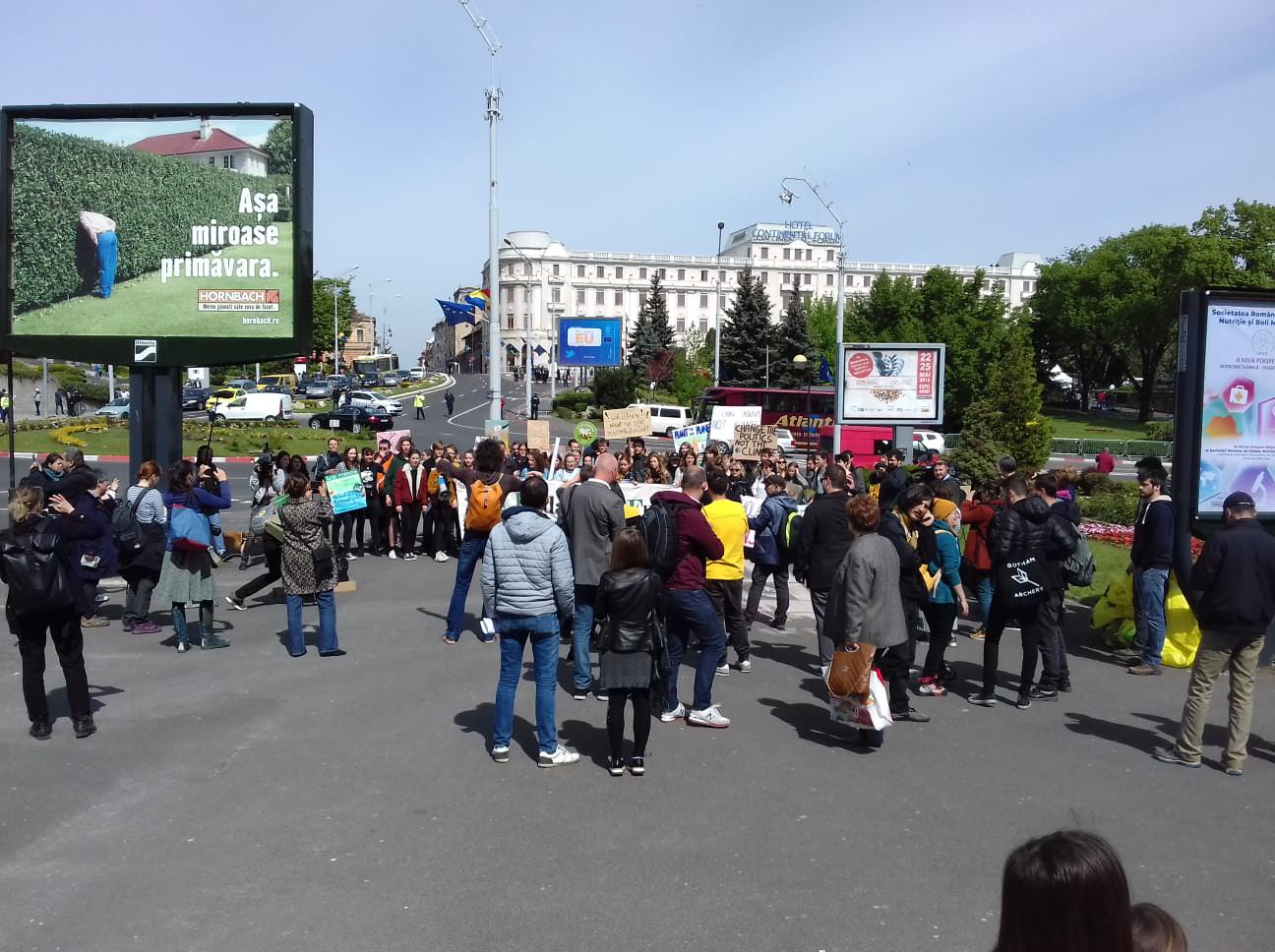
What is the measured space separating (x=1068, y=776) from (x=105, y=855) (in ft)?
18.7

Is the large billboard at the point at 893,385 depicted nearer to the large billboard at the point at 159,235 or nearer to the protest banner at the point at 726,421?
the protest banner at the point at 726,421

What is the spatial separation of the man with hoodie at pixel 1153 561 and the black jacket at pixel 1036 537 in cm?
173

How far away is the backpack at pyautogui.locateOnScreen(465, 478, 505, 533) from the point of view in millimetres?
9875

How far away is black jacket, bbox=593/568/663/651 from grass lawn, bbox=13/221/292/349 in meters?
9.10

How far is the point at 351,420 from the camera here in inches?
1962

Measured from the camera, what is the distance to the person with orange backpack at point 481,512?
940 cm

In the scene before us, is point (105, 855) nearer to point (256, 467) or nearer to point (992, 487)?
point (992, 487)

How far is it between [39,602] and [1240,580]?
784 cm

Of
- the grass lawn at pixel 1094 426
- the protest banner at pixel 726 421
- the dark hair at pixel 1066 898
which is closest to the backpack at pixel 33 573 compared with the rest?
the dark hair at pixel 1066 898

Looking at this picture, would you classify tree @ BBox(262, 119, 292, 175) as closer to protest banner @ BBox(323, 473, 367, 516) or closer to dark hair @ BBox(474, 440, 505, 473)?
protest banner @ BBox(323, 473, 367, 516)

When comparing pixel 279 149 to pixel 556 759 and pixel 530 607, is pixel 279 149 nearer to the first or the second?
pixel 530 607

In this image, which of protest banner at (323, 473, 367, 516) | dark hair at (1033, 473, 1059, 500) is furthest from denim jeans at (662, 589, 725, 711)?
protest banner at (323, 473, 367, 516)

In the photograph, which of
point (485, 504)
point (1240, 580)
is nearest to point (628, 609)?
point (485, 504)

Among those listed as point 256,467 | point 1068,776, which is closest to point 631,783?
point 1068,776
